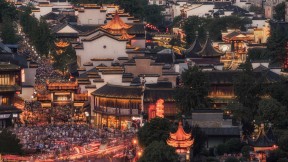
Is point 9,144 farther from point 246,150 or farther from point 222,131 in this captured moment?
point 222,131

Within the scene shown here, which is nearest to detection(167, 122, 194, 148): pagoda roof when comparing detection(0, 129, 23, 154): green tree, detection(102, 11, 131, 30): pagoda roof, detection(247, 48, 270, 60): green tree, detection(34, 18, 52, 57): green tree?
detection(0, 129, 23, 154): green tree

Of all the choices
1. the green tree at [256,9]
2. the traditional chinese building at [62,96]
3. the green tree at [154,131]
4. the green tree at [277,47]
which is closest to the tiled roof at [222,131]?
the green tree at [154,131]

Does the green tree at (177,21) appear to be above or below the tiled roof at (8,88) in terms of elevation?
below

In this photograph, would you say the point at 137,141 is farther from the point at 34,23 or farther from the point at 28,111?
the point at 34,23

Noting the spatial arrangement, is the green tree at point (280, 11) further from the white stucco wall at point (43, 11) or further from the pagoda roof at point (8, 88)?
the pagoda roof at point (8, 88)

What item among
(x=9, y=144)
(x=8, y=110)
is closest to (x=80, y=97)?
(x=8, y=110)

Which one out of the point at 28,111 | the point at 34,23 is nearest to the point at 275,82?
the point at 28,111
